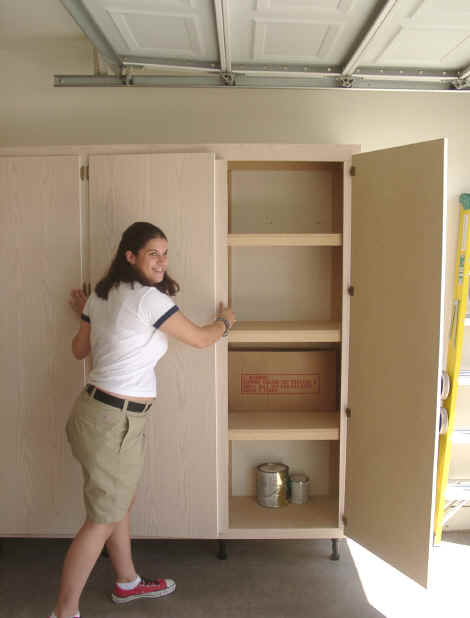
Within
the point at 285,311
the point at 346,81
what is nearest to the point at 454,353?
the point at 285,311

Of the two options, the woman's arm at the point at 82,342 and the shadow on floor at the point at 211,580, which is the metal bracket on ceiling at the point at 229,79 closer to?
the woman's arm at the point at 82,342

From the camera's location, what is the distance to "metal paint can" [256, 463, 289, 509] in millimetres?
2688

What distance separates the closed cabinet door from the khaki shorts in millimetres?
378

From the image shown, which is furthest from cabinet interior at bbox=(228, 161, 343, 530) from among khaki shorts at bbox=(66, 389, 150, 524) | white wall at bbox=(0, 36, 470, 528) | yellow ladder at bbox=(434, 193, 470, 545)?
khaki shorts at bbox=(66, 389, 150, 524)

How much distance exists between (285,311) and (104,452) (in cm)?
132

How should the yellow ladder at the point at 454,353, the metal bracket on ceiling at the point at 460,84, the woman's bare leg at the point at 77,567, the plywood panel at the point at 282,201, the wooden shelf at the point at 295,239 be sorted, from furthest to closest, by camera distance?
1. the plywood panel at the point at 282,201
2. the metal bracket on ceiling at the point at 460,84
3. the yellow ladder at the point at 454,353
4. the wooden shelf at the point at 295,239
5. the woman's bare leg at the point at 77,567

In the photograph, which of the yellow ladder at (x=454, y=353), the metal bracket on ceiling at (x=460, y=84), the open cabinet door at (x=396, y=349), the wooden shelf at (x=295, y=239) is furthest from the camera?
the metal bracket on ceiling at (x=460, y=84)

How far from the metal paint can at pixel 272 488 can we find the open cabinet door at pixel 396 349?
1.32 ft

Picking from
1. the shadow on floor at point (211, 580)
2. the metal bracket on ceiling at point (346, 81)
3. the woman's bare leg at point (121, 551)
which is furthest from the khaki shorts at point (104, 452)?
the metal bracket on ceiling at point (346, 81)

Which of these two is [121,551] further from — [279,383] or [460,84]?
[460,84]

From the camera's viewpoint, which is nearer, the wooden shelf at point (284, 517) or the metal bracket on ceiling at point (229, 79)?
the wooden shelf at point (284, 517)

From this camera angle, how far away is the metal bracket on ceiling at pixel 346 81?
2639 mm

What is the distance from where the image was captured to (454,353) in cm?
259

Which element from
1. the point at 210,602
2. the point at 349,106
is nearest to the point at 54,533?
the point at 210,602
